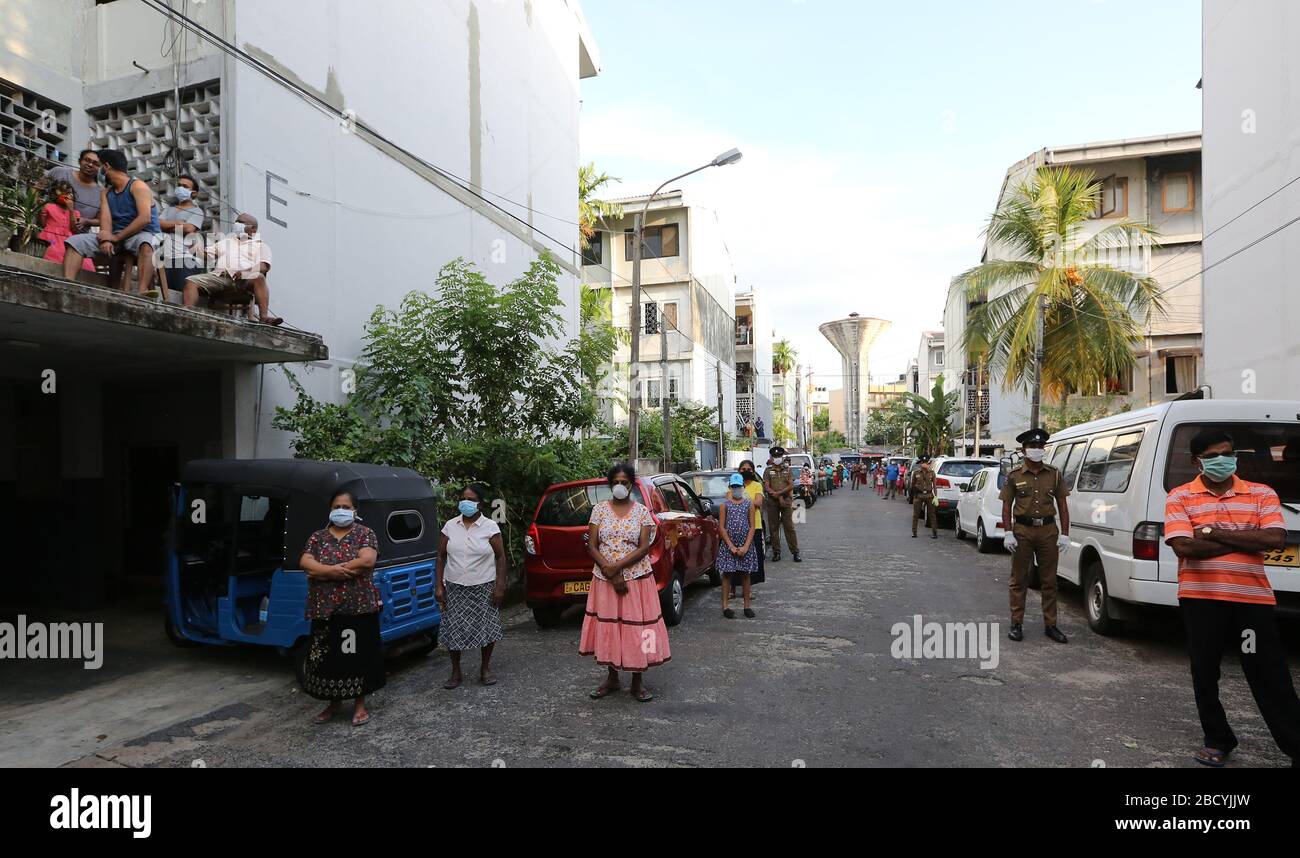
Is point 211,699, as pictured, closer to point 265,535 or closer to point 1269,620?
point 265,535

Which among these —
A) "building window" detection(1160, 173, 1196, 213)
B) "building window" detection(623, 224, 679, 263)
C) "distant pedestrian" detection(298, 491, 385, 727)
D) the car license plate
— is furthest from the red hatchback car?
"building window" detection(1160, 173, 1196, 213)

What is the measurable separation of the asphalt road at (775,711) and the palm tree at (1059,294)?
1322 centimetres

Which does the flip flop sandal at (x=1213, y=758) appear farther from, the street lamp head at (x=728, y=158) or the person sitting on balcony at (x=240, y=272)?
the street lamp head at (x=728, y=158)

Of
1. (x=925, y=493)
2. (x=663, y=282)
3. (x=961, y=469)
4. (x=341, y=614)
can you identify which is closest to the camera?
(x=341, y=614)

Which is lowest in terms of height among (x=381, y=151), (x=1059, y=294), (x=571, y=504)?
(x=571, y=504)

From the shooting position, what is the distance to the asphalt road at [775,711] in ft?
14.6

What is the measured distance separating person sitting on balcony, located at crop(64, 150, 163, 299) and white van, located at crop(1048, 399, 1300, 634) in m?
9.25

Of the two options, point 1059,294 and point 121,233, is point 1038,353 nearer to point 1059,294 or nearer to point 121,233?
point 1059,294

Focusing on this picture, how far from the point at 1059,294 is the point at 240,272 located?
18385 millimetres

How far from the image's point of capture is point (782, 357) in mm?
71500

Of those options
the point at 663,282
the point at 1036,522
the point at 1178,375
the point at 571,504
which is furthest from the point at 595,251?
the point at 1036,522

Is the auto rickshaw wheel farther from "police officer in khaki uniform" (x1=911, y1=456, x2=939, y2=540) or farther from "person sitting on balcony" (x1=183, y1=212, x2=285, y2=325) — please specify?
"police officer in khaki uniform" (x1=911, y1=456, x2=939, y2=540)

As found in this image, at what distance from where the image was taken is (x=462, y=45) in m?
13.9

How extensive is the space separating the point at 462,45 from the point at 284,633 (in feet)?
38.5
